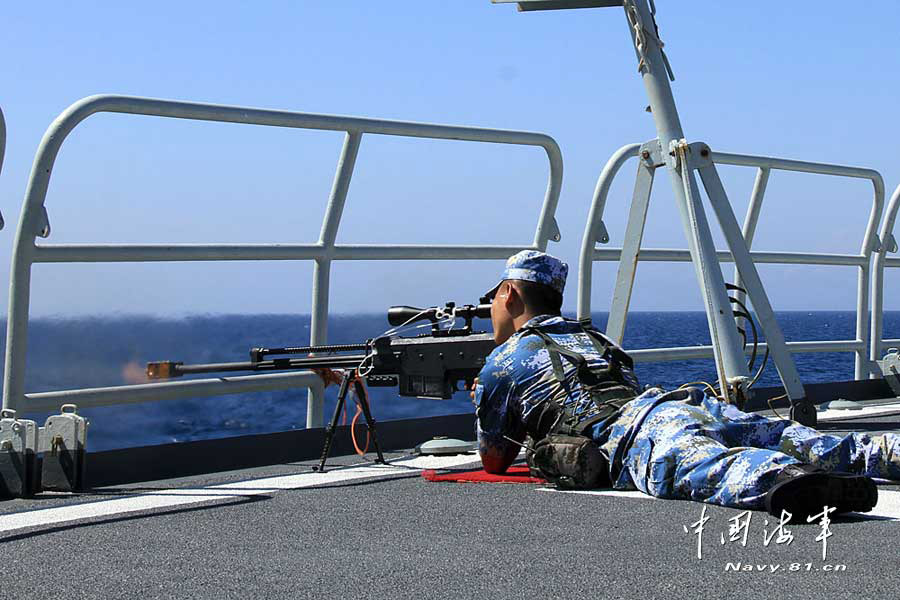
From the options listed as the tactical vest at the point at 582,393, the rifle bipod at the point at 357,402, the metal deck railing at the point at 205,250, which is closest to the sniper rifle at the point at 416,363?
the rifle bipod at the point at 357,402

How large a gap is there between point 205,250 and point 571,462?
199cm

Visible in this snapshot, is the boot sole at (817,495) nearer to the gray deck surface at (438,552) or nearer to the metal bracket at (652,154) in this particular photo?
the gray deck surface at (438,552)

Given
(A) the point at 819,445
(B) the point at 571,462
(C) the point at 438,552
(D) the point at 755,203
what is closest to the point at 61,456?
(B) the point at 571,462

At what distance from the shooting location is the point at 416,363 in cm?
436

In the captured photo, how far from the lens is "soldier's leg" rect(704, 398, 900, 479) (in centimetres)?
321

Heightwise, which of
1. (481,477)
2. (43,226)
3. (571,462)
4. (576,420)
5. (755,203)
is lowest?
(481,477)

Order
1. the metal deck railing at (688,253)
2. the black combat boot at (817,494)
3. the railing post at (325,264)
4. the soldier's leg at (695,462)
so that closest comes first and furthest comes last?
the black combat boot at (817,494), the soldier's leg at (695,462), the railing post at (325,264), the metal deck railing at (688,253)

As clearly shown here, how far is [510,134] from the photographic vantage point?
5727 mm

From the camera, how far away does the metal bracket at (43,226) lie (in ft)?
13.9

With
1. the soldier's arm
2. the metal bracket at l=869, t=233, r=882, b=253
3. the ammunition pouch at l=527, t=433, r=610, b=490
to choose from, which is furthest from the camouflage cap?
the metal bracket at l=869, t=233, r=882, b=253

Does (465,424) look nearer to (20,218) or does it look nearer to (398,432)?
(398,432)

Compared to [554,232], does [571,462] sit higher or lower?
lower

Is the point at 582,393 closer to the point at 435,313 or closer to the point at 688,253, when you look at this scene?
the point at 435,313

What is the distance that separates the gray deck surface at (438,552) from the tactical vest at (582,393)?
0.23 metres
